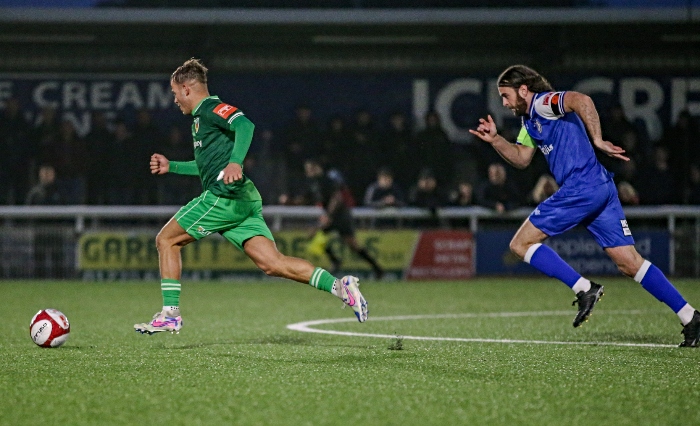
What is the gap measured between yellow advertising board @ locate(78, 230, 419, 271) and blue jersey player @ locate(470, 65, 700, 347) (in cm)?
919

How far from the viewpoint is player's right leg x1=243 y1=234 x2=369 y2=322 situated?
729 centimetres

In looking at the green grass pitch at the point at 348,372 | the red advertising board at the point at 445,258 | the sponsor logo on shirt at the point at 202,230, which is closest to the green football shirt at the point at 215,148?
the sponsor logo on shirt at the point at 202,230

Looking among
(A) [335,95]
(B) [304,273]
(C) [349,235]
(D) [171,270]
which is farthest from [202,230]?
(A) [335,95]

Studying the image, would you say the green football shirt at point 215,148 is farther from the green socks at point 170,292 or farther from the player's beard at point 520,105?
the player's beard at point 520,105

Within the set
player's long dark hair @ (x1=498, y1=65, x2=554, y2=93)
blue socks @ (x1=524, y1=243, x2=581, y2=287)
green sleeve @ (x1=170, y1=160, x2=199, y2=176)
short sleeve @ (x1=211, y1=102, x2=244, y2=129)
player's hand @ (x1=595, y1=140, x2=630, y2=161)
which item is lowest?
blue socks @ (x1=524, y1=243, x2=581, y2=287)

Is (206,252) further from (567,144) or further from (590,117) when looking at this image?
(590,117)

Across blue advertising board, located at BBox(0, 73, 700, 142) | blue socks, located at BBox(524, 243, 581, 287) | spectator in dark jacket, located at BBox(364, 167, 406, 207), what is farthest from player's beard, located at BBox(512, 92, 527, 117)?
blue advertising board, located at BBox(0, 73, 700, 142)

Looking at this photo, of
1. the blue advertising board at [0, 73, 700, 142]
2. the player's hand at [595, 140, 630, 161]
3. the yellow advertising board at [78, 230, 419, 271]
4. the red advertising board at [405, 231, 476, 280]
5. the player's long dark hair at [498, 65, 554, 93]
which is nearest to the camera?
the player's hand at [595, 140, 630, 161]

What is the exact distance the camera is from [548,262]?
768 cm

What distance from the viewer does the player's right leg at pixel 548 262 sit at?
24.4 feet

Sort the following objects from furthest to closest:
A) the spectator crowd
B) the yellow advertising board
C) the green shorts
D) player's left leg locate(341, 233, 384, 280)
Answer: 1. the spectator crowd
2. the yellow advertising board
3. player's left leg locate(341, 233, 384, 280)
4. the green shorts

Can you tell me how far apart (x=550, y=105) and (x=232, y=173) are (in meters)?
2.34

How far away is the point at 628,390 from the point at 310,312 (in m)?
5.96

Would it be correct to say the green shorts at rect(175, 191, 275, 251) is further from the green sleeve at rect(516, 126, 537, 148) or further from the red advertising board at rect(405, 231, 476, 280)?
the red advertising board at rect(405, 231, 476, 280)
